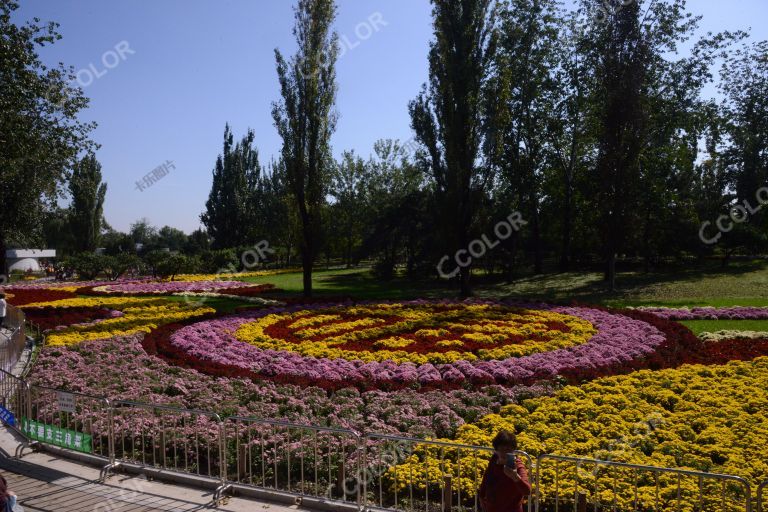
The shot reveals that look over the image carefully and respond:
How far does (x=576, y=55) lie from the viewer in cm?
3050

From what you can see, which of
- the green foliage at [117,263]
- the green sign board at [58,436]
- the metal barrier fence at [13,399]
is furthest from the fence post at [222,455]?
the green foliage at [117,263]

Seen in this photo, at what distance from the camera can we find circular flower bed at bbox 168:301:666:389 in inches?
362

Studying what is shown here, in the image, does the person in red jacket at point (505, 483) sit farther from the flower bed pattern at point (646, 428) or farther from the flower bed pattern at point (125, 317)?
the flower bed pattern at point (125, 317)

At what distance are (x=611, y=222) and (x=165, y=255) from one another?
79.3ft

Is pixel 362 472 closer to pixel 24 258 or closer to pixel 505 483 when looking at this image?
pixel 505 483

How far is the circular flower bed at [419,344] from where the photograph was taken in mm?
9195

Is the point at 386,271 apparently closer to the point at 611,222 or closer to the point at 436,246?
the point at 436,246

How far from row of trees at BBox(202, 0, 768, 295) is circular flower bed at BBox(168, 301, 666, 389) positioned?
245 inches

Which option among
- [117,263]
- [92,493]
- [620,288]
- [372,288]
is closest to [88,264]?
[117,263]

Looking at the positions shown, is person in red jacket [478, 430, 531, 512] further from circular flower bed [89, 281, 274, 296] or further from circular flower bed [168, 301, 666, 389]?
circular flower bed [89, 281, 274, 296]

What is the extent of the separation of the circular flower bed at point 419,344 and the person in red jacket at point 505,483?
458cm

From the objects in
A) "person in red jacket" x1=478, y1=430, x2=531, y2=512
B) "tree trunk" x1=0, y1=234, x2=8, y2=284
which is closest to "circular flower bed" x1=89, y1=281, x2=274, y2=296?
"tree trunk" x1=0, y1=234, x2=8, y2=284

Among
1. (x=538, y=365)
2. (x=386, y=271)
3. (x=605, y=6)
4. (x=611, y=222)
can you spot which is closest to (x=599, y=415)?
(x=538, y=365)

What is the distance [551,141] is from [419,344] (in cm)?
2404
